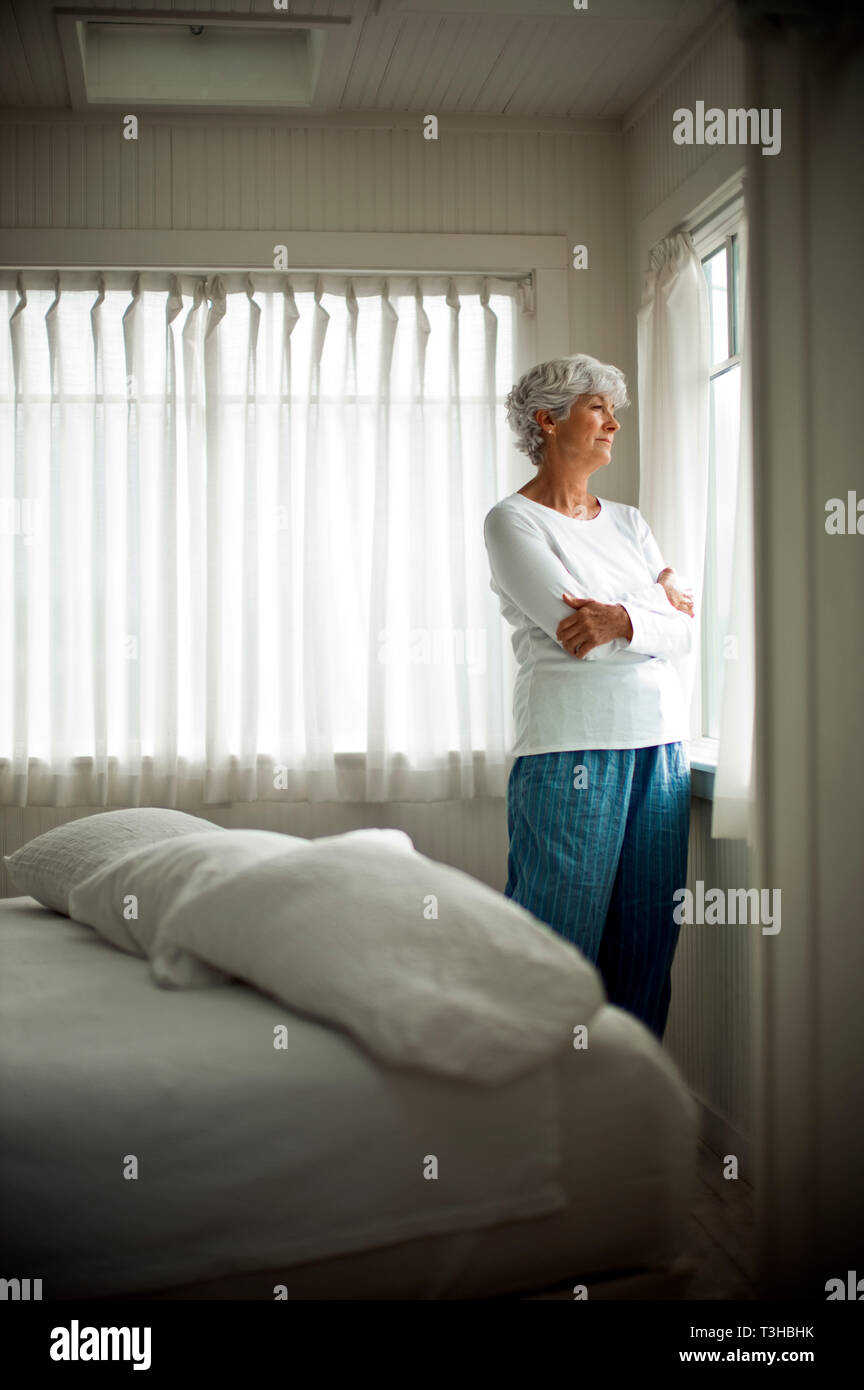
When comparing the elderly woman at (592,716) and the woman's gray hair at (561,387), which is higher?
the woman's gray hair at (561,387)

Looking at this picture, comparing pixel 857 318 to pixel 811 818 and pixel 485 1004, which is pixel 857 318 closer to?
pixel 811 818

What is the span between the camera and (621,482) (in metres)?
3.07

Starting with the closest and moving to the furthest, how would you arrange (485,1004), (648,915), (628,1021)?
(485,1004), (628,1021), (648,915)

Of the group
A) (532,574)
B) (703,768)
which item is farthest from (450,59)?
(703,768)

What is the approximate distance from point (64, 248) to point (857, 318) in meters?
2.45

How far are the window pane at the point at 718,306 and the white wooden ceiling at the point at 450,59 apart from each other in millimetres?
471

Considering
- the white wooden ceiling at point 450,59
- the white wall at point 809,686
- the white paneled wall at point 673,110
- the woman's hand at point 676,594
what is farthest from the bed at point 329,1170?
the white paneled wall at point 673,110

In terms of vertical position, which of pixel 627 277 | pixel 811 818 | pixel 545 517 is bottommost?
pixel 811 818

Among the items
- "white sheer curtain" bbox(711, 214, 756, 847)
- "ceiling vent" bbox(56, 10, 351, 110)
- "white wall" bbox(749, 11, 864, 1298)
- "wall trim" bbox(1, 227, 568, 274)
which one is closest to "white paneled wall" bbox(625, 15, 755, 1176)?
"white sheer curtain" bbox(711, 214, 756, 847)

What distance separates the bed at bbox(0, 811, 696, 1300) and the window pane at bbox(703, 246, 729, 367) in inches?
74.9

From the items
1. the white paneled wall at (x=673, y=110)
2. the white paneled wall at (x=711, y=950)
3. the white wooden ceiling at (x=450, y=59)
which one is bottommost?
the white paneled wall at (x=711, y=950)

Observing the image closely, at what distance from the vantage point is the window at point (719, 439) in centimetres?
250

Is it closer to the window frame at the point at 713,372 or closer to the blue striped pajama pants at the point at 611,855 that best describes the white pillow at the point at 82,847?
the blue striped pajama pants at the point at 611,855
